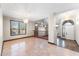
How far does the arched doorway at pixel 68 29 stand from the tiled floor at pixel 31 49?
24 centimetres

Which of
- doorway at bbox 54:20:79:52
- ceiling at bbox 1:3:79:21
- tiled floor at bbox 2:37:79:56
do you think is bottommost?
tiled floor at bbox 2:37:79:56

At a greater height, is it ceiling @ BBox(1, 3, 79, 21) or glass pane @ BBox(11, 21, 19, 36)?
ceiling @ BBox(1, 3, 79, 21)

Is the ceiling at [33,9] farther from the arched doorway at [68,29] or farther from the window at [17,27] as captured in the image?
the arched doorway at [68,29]

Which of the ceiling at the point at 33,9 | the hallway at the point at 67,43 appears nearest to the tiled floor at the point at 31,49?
the hallway at the point at 67,43

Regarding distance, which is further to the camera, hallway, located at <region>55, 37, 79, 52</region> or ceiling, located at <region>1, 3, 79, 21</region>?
hallway, located at <region>55, 37, 79, 52</region>

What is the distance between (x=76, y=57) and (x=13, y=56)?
1.04 m

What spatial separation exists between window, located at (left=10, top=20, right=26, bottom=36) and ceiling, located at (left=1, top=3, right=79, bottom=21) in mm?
111

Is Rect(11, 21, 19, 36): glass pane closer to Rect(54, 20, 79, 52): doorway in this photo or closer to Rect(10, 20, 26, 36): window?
Rect(10, 20, 26, 36): window

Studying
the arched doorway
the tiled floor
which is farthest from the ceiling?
the tiled floor

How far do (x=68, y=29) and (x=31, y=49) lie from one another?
29.6 inches

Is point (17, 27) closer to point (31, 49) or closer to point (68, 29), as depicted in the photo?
point (31, 49)

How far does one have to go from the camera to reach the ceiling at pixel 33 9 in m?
1.55

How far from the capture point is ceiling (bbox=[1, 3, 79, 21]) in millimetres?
1551

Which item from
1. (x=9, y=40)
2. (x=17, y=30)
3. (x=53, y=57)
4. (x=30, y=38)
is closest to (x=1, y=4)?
(x=17, y=30)
